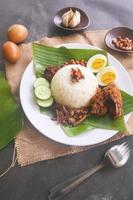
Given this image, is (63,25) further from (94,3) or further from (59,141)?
(59,141)

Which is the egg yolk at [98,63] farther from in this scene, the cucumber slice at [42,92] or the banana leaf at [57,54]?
the cucumber slice at [42,92]

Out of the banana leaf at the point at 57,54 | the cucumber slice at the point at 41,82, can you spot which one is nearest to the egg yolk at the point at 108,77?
the banana leaf at the point at 57,54

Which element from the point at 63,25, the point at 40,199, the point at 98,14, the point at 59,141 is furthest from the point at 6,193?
the point at 98,14

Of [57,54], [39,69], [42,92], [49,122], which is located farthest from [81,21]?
[49,122]

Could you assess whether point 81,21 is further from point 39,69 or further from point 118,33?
point 39,69

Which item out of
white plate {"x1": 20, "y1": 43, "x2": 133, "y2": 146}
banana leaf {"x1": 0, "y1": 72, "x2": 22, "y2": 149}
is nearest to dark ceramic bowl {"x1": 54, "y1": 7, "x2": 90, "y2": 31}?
white plate {"x1": 20, "y1": 43, "x2": 133, "y2": 146}

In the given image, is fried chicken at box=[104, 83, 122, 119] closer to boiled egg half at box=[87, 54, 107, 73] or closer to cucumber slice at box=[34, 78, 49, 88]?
boiled egg half at box=[87, 54, 107, 73]
